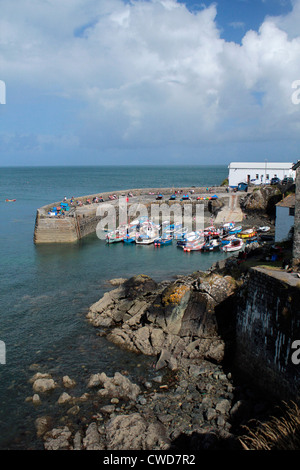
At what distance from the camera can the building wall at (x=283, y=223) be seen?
1069 inches

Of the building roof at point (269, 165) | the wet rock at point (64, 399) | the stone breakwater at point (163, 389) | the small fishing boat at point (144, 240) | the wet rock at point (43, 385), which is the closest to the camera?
the stone breakwater at point (163, 389)

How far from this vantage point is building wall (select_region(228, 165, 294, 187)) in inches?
2280

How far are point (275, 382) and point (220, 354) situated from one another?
314 centimetres

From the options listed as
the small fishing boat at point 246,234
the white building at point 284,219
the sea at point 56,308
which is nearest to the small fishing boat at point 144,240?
the sea at point 56,308

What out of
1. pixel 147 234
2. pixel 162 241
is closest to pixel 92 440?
pixel 162 241

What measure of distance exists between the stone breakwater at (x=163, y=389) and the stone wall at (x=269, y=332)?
2.82 ft

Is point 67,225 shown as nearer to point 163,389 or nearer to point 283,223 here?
point 283,223

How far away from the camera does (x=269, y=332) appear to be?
1318 centimetres

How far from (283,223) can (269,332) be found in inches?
640

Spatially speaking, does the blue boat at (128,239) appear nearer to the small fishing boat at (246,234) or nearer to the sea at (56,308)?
the sea at (56,308)

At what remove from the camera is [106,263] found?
1240 inches

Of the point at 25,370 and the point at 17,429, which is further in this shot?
the point at 25,370

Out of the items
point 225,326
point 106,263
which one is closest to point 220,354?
point 225,326
